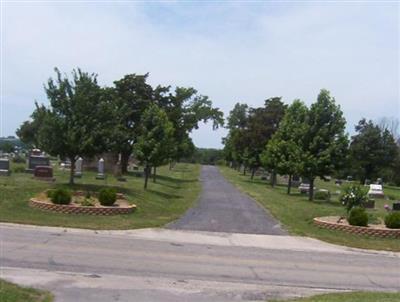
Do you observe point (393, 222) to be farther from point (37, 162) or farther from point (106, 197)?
point (37, 162)

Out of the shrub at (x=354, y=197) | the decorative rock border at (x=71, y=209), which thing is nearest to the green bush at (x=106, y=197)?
the decorative rock border at (x=71, y=209)

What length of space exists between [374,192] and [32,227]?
1474 inches

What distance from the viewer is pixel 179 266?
1434cm

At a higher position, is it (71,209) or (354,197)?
(354,197)

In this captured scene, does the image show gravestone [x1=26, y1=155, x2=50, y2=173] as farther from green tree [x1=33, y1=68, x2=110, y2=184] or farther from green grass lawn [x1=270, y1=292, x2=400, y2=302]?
green grass lawn [x1=270, y1=292, x2=400, y2=302]

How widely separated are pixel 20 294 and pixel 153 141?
2715cm

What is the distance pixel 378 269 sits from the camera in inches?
644

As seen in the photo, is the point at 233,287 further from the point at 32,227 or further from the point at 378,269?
the point at 32,227

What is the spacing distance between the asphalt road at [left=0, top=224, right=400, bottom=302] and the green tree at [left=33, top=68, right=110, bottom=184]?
919 cm

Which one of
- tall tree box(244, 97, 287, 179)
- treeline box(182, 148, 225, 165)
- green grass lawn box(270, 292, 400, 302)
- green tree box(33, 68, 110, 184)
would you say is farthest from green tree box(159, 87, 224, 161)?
treeline box(182, 148, 225, 165)

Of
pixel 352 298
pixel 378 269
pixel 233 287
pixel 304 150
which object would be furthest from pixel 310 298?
pixel 304 150

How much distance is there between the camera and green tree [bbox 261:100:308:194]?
39.2 metres

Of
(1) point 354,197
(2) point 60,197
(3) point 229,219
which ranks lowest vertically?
(3) point 229,219

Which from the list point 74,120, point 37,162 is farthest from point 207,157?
point 74,120
